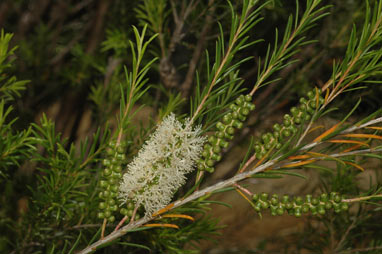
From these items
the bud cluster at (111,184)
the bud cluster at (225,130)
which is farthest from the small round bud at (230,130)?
the bud cluster at (111,184)

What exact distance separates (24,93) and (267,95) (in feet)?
1.91

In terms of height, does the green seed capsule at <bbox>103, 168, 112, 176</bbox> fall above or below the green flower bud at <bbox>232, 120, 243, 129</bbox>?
below

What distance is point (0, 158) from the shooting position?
43 centimetres

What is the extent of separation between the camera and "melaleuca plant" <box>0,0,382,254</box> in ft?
1.11

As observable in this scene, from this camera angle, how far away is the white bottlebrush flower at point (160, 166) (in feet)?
1.07

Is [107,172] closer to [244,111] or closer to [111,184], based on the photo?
[111,184]

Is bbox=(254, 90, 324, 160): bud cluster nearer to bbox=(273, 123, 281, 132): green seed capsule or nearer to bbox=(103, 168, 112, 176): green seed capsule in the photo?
bbox=(273, 123, 281, 132): green seed capsule

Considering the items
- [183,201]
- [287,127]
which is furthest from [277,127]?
[183,201]

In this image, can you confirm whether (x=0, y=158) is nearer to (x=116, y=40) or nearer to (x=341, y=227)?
(x=116, y=40)

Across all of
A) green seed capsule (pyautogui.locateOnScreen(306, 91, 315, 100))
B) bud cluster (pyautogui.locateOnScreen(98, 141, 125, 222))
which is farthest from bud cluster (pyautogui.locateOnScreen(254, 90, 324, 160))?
bud cluster (pyautogui.locateOnScreen(98, 141, 125, 222))

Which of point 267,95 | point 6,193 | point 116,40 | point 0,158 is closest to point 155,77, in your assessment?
point 116,40

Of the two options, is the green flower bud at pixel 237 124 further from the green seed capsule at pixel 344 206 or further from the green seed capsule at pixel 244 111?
the green seed capsule at pixel 344 206

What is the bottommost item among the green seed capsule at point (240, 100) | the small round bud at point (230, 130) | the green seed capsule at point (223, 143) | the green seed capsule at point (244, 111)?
the green seed capsule at point (223, 143)

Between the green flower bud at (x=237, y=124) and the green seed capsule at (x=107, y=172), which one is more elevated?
the green flower bud at (x=237, y=124)
